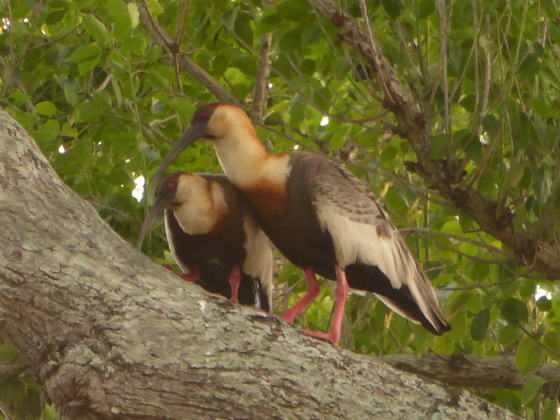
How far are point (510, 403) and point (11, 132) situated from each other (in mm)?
2799

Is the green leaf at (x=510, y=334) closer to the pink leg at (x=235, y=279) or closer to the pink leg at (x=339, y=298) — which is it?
the pink leg at (x=339, y=298)

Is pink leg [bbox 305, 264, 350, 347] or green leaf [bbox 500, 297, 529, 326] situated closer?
pink leg [bbox 305, 264, 350, 347]

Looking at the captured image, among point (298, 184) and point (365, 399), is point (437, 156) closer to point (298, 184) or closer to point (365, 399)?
point (298, 184)

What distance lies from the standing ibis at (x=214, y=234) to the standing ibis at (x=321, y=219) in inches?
5.9

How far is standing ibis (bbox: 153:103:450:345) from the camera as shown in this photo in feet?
13.2

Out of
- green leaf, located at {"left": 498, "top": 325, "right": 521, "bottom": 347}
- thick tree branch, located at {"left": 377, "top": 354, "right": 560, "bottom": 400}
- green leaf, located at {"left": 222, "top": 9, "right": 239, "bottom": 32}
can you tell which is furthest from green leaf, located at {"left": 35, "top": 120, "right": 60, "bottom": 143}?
green leaf, located at {"left": 498, "top": 325, "right": 521, "bottom": 347}

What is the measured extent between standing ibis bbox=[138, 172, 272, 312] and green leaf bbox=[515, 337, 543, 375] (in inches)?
47.6

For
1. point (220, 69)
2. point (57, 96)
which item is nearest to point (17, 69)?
point (57, 96)

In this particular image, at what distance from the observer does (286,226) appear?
4039 mm

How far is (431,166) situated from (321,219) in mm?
518

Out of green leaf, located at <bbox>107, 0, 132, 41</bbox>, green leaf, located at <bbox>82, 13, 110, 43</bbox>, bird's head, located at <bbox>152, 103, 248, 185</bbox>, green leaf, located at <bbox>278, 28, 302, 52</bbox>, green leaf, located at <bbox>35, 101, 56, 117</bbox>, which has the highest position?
green leaf, located at <bbox>278, 28, 302, 52</bbox>

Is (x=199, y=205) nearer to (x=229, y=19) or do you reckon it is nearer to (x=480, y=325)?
(x=229, y=19)

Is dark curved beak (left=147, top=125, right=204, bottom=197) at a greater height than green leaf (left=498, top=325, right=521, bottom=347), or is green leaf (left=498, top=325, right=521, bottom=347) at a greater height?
dark curved beak (left=147, top=125, right=204, bottom=197)

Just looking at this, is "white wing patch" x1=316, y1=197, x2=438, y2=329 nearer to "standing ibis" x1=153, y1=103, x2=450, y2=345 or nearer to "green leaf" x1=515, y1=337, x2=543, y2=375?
"standing ibis" x1=153, y1=103, x2=450, y2=345
